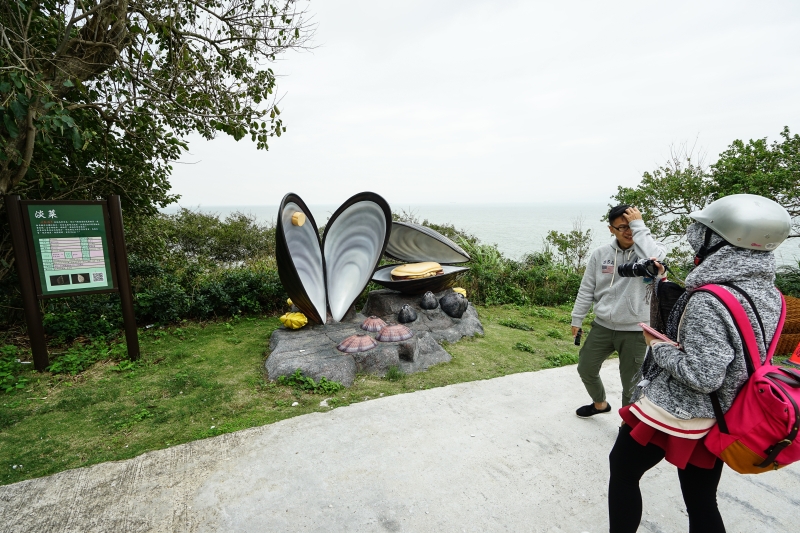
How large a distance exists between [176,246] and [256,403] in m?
10.9

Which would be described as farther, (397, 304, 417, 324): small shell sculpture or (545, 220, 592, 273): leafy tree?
(545, 220, 592, 273): leafy tree

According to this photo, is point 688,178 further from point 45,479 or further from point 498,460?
point 45,479

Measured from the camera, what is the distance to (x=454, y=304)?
5.79 metres

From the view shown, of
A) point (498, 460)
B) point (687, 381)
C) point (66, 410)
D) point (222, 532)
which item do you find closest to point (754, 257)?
point (687, 381)

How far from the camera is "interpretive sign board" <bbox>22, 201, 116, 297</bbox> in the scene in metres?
4.17

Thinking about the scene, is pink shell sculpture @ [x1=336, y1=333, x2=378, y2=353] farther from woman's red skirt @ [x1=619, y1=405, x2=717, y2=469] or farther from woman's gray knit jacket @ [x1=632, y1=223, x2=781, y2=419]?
woman's gray knit jacket @ [x1=632, y1=223, x2=781, y2=419]

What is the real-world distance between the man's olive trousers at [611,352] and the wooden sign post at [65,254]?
479 cm

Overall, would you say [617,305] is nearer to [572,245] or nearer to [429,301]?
[429,301]

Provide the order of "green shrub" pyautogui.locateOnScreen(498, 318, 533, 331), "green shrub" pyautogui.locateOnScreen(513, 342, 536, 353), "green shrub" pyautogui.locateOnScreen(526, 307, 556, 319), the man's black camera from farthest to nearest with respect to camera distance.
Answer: "green shrub" pyautogui.locateOnScreen(526, 307, 556, 319) < "green shrub" pyautogui.locateOnScreen(498, 318, 533, 331) < "green shrub" pyautogui.locateOnScreen(513, 342, 536, 353) < the man's black camera

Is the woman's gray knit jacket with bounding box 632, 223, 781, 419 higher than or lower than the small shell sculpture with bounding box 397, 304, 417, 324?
higher

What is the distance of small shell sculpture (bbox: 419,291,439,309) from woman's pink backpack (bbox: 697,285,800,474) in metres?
→ 4.45

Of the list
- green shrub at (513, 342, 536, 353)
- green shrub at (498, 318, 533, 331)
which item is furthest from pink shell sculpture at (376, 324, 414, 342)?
green shrub at (498, 318, 533, 331)

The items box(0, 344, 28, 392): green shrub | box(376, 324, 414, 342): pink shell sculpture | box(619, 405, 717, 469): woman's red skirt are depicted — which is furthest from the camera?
box(376, 324, 414, 342): pink shell sculpture

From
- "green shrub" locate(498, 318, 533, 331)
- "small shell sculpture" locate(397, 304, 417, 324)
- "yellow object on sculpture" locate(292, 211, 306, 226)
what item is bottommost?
"green shrub" locate(498, 318, 533, 331)
